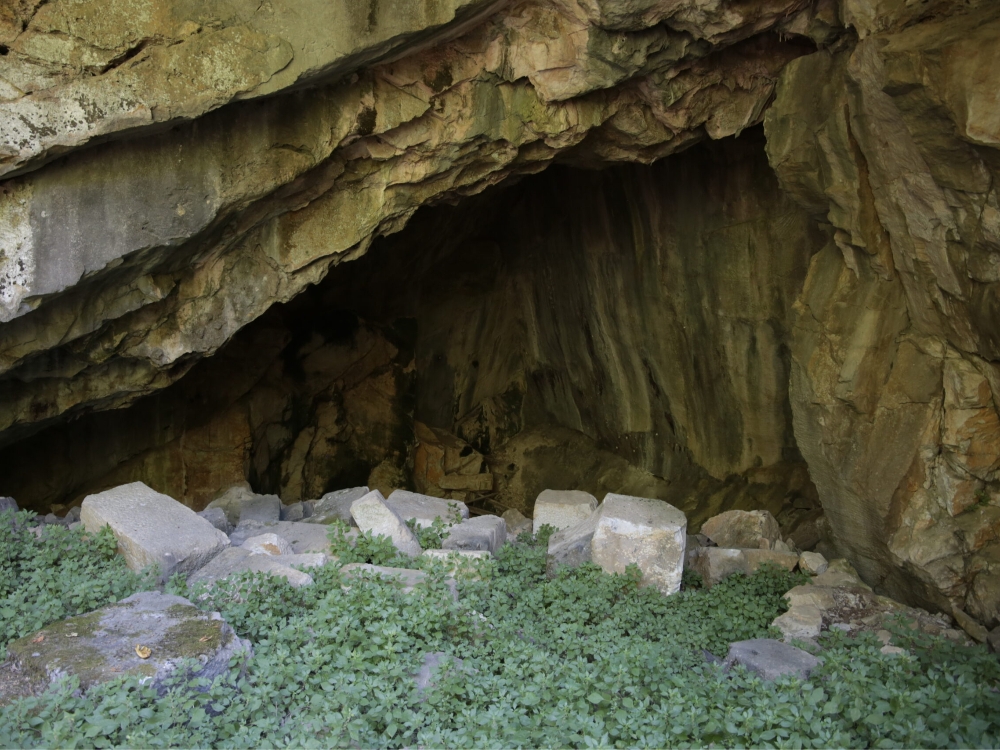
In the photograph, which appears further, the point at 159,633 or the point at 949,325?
the point at 949,325

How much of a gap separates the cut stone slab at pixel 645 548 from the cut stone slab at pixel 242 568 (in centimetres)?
186

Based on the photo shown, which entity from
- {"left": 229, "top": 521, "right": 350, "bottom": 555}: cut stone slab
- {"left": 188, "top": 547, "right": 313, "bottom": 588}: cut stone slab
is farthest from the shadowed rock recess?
{"left": 188, "top": 547, "right": 313, "bottom": 588}: cut stone slab

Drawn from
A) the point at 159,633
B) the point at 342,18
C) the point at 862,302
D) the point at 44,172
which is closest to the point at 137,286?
the point at 44,172

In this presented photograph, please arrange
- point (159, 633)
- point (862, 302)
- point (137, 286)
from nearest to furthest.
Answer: point (159, 633) → point (862, 302) → point (137, 286)

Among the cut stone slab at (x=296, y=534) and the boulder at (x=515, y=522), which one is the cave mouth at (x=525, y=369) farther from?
the cut stone slab at (x=296, y=534)

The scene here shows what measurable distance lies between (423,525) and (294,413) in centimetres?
535

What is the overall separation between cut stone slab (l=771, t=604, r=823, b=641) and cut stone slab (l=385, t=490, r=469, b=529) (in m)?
2.39

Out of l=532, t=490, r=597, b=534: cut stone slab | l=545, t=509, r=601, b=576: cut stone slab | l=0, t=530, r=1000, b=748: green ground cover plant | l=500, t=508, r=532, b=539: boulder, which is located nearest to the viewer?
l=0, t=530, r=1000, b=748: green ground cover plant

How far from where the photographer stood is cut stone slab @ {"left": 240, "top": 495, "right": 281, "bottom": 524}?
6.85 meters

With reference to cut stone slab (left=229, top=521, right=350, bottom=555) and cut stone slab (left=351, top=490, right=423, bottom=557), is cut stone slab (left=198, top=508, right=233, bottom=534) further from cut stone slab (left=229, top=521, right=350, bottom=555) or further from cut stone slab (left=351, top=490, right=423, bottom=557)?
cut stone slab (left=351, top=490, right=423, bottom=557)

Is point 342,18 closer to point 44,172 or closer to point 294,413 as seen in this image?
point 44,172

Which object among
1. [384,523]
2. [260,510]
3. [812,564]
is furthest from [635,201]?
[260,510]

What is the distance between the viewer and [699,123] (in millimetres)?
6074

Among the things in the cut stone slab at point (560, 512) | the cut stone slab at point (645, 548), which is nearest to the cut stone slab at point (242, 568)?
the cut stone slab at point (645, 548)
